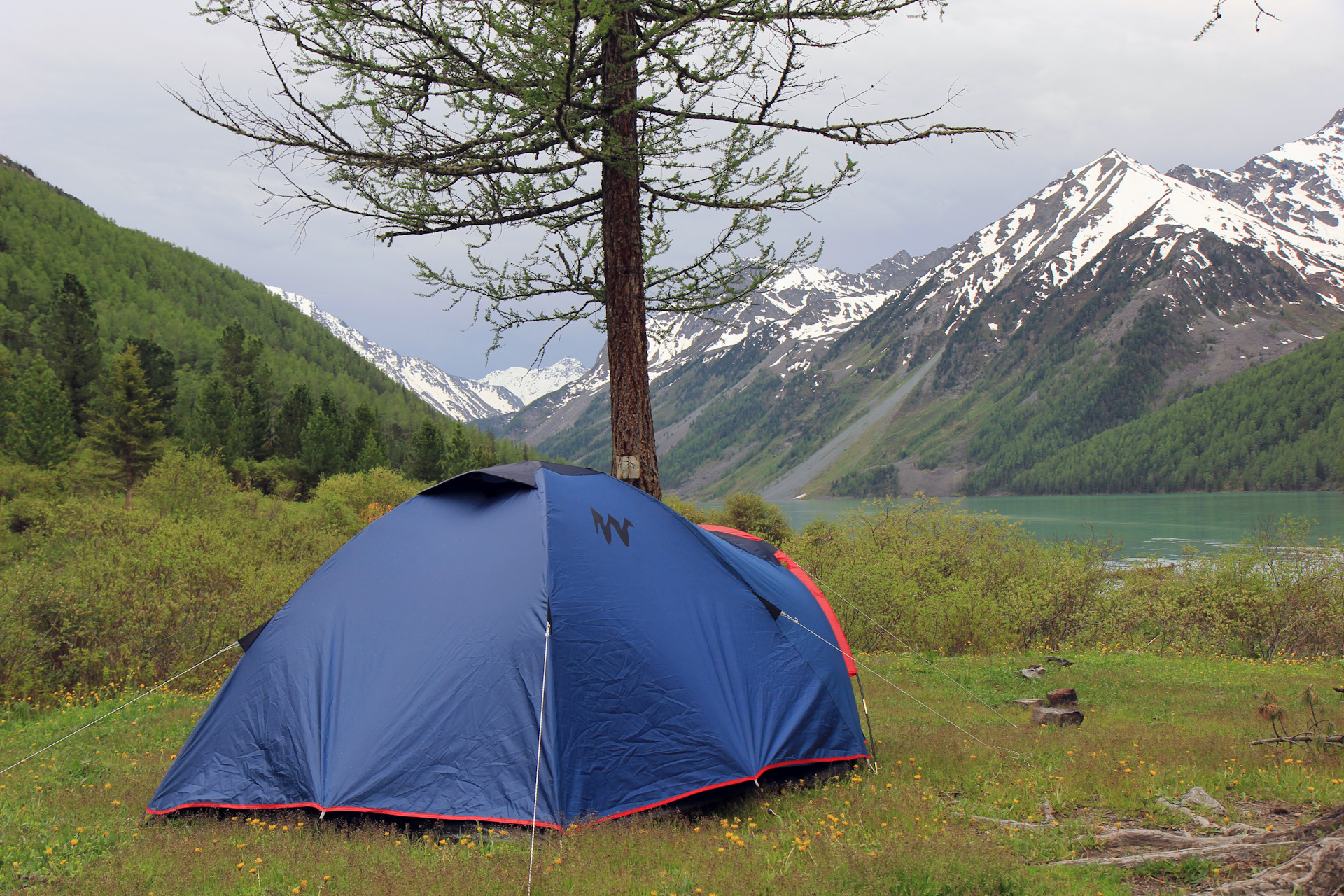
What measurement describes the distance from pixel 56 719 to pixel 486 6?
10324 millimetres

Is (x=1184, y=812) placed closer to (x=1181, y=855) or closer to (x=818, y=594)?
(x=1181, y=855)

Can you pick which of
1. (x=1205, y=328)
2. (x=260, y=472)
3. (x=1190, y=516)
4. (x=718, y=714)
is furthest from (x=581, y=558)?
(x=1205, y=328)

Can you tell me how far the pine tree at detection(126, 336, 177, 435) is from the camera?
62.6m

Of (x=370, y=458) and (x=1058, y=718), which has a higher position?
(x=370, y=458)

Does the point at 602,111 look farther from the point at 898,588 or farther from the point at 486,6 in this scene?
the point at 898,588

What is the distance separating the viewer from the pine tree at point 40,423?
48.2 meters

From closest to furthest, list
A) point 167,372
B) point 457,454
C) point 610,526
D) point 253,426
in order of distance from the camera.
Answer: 1. point 610,526
2. point 167,372
3. point 253,426
4. point 457,454

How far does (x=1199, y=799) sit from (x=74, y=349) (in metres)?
75.1

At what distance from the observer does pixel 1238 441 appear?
146 meters

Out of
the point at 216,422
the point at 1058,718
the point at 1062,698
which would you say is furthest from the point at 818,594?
the point at 216,422

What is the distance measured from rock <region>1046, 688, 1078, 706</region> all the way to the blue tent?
5602 millimetres

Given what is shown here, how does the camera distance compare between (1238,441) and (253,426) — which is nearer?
(253,426)

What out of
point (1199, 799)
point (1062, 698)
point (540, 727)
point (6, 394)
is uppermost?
point (6, 394)

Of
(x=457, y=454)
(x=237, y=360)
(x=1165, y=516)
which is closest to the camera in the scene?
(x=457, y=454)
